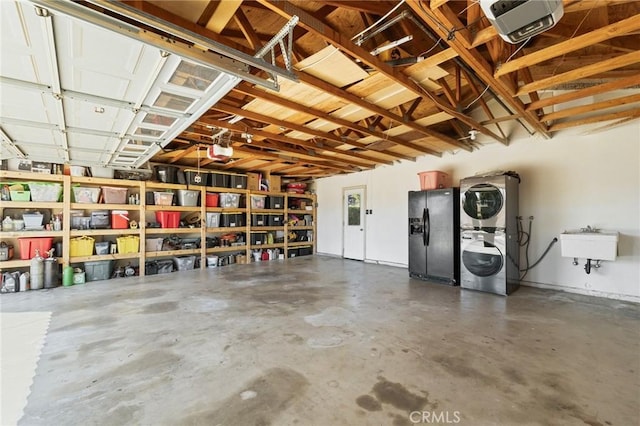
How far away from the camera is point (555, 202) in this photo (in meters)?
4.58

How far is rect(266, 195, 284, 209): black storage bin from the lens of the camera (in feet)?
26.0

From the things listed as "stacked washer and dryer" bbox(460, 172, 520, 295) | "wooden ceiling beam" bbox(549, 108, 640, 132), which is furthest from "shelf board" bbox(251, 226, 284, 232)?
"wooden ceiling beam" bbox(549, 108, 640, 132)

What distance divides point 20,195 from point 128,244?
180cm

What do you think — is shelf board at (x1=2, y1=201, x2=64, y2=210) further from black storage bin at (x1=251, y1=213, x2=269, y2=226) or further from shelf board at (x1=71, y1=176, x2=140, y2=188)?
black storage bin at (x1=251, y1=213, x2=269, y2=226)

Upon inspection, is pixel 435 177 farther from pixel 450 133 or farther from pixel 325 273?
pixel 325 273

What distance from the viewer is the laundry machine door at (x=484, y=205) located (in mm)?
4301

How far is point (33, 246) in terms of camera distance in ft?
15.7

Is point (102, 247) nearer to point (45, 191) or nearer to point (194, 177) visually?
point (45, 191)

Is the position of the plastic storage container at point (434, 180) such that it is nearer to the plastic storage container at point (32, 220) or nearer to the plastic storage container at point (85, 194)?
the plastic storage container at point (85, 194)

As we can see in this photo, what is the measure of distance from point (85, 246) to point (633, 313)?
8596 millimetres

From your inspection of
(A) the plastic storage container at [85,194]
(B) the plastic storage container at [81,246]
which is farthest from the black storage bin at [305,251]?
(A) the plastic storage container at [85,194]

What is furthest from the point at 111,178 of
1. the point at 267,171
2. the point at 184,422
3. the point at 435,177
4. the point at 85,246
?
the point at 435,177

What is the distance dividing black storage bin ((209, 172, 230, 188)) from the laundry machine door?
540 cm

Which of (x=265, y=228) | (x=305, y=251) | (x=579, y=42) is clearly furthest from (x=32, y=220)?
(x=579, y=42)
